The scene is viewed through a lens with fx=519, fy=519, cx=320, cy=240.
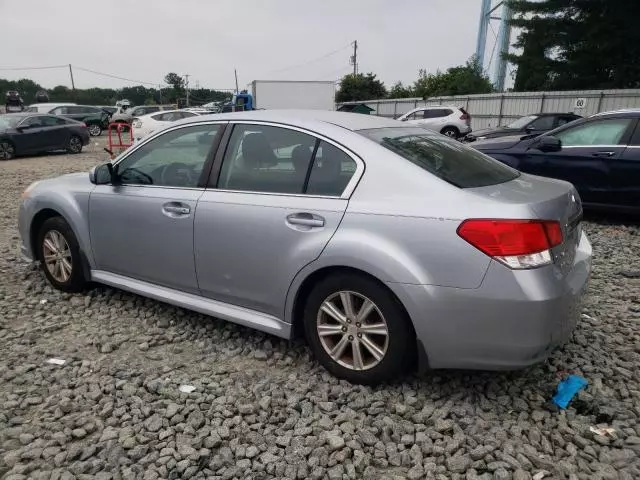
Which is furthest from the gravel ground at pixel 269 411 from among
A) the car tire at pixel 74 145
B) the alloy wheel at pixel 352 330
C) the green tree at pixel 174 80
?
the green tree at pixel 174 80

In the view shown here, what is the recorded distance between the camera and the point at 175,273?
358 centimetres

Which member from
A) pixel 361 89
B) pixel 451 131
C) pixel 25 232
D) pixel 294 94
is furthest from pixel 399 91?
pixel 25 232

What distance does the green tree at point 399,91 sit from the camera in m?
49.6

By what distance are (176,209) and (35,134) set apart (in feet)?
48.8

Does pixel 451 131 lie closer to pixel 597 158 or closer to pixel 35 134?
pixel 597 158

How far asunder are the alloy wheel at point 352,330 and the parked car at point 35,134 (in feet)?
51.2

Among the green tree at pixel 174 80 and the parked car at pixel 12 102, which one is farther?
the green tree at pixel 174 80

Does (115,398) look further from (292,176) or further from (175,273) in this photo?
(292,176)

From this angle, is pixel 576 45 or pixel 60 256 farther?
pixel 576 45

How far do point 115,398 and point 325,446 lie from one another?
4.09 feet

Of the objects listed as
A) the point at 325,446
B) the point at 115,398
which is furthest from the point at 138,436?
the point at 325,446

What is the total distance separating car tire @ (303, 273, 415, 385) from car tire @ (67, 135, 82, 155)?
16667 mm

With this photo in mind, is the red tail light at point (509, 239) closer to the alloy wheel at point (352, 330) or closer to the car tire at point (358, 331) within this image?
the car tire at point (358, 331)

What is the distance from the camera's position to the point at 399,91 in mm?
51469
